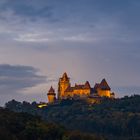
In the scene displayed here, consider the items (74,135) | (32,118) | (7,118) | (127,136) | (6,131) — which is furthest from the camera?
(127,136)

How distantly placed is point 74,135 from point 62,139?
16.4 ft

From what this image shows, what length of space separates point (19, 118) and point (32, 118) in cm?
582

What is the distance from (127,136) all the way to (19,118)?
9637 cm

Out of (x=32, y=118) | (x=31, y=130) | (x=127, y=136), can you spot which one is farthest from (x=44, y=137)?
(x=127, y=136)

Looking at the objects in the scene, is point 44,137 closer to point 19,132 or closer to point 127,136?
point 19,132

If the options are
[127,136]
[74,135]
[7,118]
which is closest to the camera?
[74,135]

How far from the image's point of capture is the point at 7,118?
102m

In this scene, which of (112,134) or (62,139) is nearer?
(62,139)

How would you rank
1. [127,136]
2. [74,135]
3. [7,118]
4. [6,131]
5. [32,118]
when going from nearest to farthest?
[6,131] → [74,135] → [7,118] → [32,118] → [127,136]

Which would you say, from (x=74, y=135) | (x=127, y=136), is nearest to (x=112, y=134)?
(x=127, y=136)

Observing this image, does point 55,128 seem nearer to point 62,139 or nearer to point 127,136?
point 62,139

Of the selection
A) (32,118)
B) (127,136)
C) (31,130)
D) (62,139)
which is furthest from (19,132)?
(127,136)

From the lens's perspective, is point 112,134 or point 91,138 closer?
point 91,138

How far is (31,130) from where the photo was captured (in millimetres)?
90750
